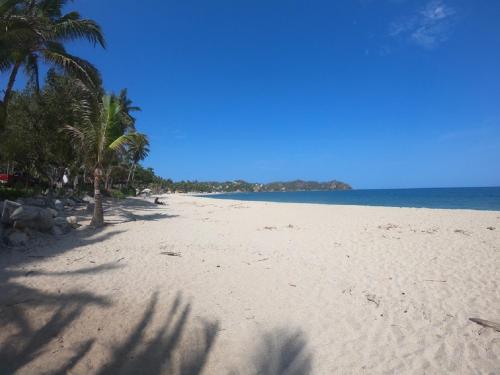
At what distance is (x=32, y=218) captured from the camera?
24.9 feet

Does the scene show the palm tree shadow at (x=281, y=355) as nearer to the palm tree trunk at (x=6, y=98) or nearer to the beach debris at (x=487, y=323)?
the beach debris at (x=487, y=323)

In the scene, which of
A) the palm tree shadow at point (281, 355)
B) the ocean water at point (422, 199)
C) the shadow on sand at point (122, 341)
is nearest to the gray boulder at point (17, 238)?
the shadow on sand at point (122, 341)

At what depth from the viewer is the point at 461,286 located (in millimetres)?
5070

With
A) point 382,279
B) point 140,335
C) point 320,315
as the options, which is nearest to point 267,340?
point 320,315

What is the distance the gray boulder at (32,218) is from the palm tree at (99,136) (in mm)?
2120

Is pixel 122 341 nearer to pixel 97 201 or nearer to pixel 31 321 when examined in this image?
pixel 31 321

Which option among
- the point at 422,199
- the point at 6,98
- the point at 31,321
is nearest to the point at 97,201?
the point at 6,98

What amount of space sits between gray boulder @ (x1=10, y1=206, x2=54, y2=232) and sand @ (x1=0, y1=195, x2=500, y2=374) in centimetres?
105

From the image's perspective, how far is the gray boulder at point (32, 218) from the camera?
23.7 ft

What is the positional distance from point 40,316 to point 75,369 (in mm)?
1312

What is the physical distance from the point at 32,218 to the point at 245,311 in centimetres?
704

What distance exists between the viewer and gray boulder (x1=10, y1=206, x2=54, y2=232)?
7.23 m

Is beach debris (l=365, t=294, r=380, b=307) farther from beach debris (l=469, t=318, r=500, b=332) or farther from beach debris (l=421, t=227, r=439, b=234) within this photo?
beach debris (l=421, t=227, r=439, b=234)

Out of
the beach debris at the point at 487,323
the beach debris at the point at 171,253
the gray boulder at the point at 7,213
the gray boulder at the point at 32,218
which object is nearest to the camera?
the beach debris at the point at 487,323
